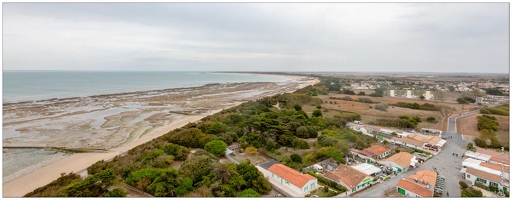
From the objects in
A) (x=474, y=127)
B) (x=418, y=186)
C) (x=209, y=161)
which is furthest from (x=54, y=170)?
(x=474, y=127)

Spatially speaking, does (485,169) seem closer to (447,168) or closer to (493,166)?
(493,166)

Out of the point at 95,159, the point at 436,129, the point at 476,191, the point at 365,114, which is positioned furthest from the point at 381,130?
the point at 95,159

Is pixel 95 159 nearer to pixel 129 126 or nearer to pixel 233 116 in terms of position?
pixel 129 126

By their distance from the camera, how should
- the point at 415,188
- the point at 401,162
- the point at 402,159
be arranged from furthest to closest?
the point at 402,159 < the point at 401,162 < the point at 415,188

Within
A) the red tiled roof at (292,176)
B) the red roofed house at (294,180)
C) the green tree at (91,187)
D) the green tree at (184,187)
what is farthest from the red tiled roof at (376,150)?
the green tree at (91,187)

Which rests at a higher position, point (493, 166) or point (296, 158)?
point (296, 158)
